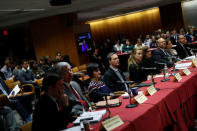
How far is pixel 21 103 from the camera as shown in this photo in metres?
5.55

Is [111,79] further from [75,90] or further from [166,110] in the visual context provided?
[166,110]

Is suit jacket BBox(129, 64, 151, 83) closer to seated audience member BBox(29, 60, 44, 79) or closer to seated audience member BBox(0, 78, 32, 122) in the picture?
seated audience member BBox(0, 78, 32, 122)

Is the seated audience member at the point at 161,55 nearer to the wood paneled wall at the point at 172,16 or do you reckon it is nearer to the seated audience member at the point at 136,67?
the seated audience member at the point at 136,67

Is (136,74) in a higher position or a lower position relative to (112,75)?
lower

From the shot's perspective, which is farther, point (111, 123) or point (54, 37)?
point (54, 37)

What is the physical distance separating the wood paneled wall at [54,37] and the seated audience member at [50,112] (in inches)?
316

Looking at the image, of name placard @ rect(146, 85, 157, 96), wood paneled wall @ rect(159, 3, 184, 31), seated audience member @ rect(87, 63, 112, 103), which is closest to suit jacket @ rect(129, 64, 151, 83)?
seated audience member @ rect(87, 63, 112, 103)

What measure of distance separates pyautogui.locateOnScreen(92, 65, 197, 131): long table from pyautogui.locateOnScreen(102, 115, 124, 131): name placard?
0.04 metres

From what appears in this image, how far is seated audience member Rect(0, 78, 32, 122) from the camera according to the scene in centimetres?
520

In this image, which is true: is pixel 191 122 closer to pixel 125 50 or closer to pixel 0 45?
pixel 125 50

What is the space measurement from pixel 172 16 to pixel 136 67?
44.0 ft

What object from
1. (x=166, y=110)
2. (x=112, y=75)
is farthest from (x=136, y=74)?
(x=166, y=110)

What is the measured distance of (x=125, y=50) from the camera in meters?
11.4

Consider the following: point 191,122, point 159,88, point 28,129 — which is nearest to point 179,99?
point 159,88
